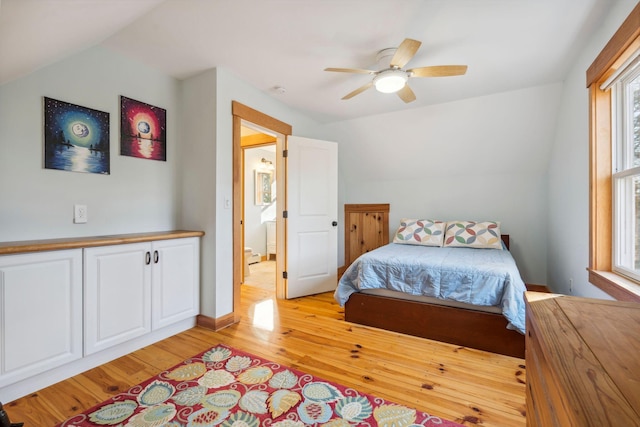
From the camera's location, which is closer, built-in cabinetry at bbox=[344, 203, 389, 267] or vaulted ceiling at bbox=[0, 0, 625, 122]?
vaulted ceiling at bbox=[0, 0, 625, 122]

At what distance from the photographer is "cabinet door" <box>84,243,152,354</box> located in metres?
1.82

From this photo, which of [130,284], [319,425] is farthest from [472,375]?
[130,284]

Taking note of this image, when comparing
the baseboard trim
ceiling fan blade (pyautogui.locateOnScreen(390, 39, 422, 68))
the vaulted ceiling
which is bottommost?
the baseboard trim

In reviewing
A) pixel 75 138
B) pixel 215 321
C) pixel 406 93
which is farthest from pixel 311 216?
pixel 75 138

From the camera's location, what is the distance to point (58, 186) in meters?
1.96

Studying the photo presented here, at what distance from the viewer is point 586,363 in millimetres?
543

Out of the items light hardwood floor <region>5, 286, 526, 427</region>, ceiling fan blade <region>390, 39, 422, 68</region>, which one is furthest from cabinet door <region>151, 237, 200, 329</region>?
ceiling fan blade <region>390, 39, 422, 68</region>

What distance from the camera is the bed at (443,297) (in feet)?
6.81

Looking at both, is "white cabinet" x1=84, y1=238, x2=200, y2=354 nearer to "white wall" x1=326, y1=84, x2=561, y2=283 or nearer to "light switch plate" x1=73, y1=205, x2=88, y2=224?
"light switch plate" x1=73, y1=205, x2=88, y2=224

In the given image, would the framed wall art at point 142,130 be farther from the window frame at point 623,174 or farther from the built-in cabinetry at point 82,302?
the window frame at point 623,174

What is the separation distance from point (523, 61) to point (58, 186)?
3.69 meters

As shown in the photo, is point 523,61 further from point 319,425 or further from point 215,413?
point 215,413

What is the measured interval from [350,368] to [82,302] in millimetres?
1762

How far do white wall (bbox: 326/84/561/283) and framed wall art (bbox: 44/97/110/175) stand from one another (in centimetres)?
273
